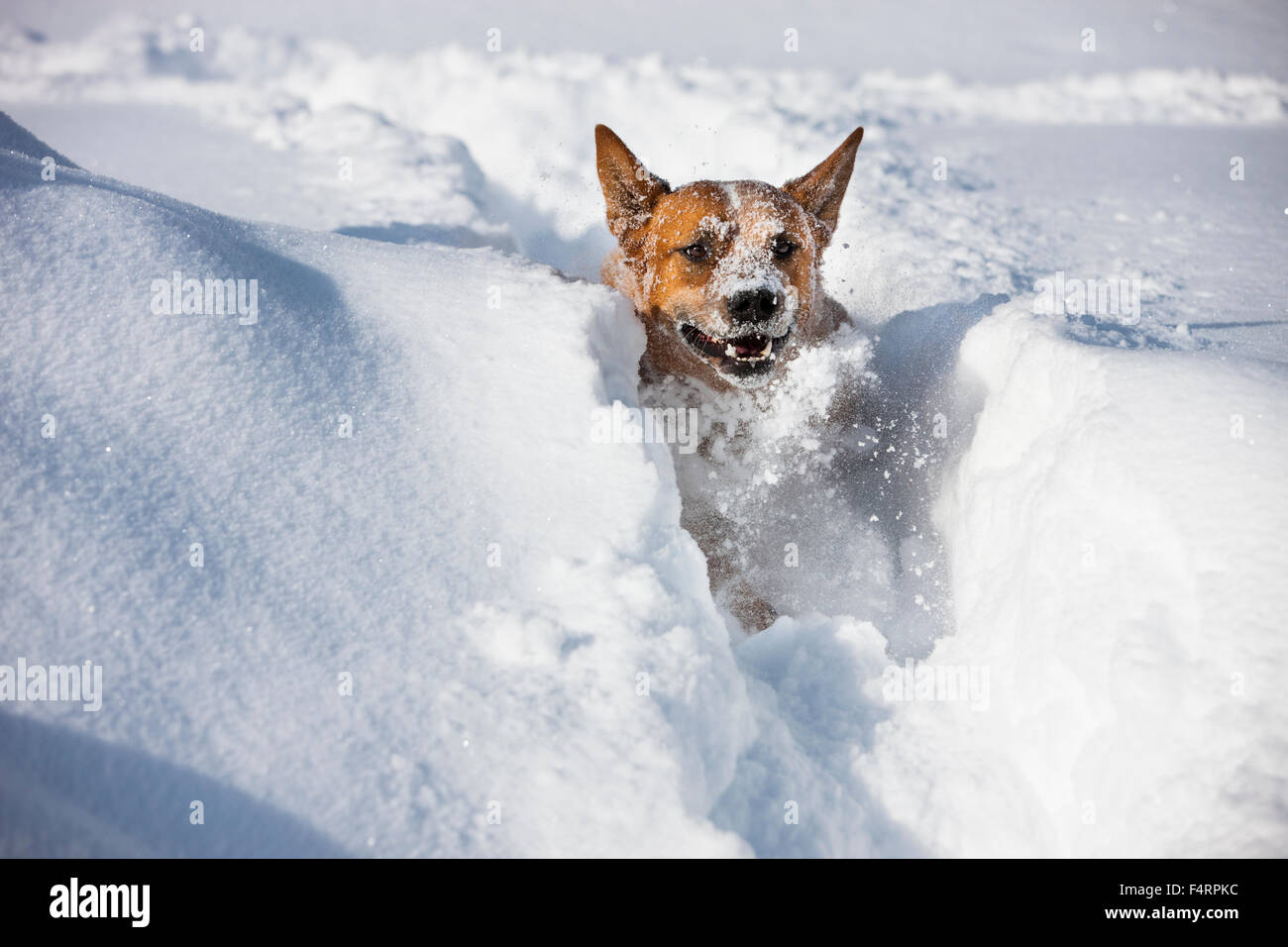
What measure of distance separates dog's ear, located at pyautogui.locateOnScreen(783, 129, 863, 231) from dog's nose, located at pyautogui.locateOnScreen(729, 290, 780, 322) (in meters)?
0.73

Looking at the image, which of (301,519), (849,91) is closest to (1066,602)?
(301,519)

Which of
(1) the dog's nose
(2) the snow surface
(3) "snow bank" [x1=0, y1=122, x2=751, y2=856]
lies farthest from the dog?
(3) "snow bank" [x1=0, y1=122, x2=751, y2=856]

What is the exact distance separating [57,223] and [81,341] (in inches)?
15.0

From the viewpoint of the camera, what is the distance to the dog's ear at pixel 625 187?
9.73ft

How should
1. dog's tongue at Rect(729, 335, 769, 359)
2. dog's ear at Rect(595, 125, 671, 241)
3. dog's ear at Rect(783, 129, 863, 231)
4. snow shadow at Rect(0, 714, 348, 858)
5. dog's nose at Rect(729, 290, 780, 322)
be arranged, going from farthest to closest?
dog's ear at Rect(783, 129, 863, 231)
dog's ear at Rect(595, 125, 671, 241)
dog's tongue at Rect(729, 335, 769, 359)
dog's nose at Rect(729, 290, 780, 322)
snow shadow at Rect(0, 714, 348, 858)

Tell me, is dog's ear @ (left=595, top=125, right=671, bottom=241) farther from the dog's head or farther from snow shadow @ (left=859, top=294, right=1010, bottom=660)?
snow shadow @ (left=859, top=294, right=1010, bottom=660)

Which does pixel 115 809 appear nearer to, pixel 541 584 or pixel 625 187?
pixel 541 584

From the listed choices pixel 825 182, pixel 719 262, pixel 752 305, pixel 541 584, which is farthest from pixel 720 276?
pixel 541 584

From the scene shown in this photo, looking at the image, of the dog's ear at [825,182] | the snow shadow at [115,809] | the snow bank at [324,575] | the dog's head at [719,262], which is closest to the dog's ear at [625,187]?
the dog's head at [719,262]

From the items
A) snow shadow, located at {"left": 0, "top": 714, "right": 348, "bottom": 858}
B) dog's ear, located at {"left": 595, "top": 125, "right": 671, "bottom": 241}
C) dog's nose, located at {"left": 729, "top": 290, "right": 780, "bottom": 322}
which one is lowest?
snow shadow, located at {"left": 0, "top": 714, "right": 348, "bottom": 858}

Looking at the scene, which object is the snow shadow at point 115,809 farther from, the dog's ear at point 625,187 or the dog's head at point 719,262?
the dog's ear at point 625,187

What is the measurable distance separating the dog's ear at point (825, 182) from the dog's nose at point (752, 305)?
73cm

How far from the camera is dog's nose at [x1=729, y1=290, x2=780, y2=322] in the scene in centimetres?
260

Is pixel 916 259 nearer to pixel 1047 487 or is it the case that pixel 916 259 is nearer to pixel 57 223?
pixel 1047 487
